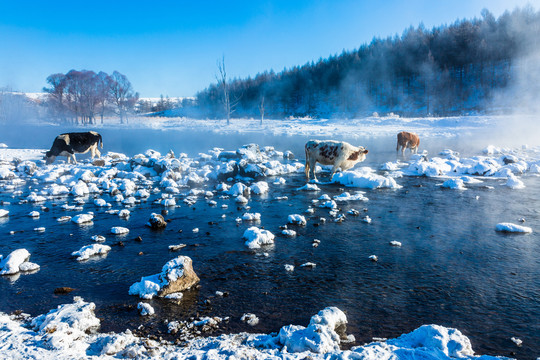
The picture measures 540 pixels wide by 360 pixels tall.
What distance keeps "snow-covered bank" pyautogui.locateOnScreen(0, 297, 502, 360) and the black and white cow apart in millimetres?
15488

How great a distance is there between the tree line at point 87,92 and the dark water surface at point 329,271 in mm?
58280

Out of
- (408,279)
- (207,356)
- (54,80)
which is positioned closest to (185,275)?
(207,356)

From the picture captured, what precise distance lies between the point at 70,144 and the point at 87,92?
5129cm

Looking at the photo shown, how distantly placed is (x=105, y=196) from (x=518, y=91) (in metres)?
63.7

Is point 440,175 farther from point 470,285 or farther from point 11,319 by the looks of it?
point 11,319

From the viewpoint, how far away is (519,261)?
5078 millimetres

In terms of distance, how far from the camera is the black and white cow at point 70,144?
16.5m

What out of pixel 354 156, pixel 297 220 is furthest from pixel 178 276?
pixel 354 156

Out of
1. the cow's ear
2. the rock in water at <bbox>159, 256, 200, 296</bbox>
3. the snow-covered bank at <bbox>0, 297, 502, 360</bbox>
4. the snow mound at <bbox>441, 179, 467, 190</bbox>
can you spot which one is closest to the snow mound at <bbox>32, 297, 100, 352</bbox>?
the snow-covered bank at <bbox>0, 297, 502, 360</bbox>

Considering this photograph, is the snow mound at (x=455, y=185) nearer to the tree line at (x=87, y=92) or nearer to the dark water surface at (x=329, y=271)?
the dark water surface at (x=329, y=271)

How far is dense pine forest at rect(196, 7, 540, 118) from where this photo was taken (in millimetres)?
58062

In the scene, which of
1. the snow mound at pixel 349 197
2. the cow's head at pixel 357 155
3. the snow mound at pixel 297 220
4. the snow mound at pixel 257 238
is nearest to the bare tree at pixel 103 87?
the cow's head at pixel 357 155

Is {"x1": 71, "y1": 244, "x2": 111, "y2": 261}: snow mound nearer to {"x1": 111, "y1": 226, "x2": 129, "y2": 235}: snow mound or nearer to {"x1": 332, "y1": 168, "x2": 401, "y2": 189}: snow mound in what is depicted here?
{"x1": 111, "y1": 226, "x2": 129, "y2": 235}: snow mound

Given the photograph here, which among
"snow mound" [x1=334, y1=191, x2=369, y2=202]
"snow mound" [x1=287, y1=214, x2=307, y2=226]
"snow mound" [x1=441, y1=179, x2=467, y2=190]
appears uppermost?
"snow mound" [x1=441, y1=179, x2=467, y2=190]
